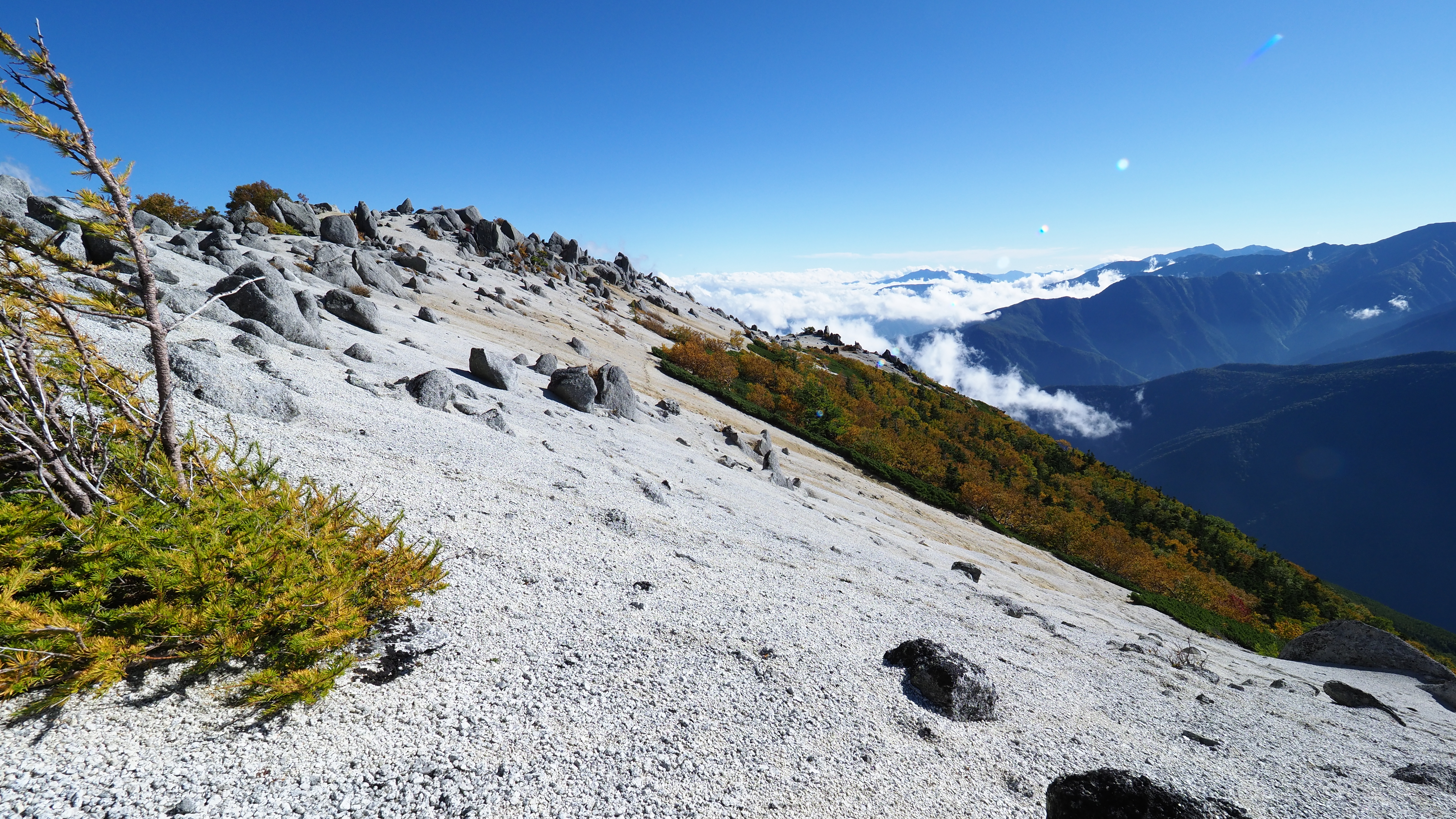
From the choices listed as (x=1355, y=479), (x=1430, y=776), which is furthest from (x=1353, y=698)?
(x=1355, y=479)

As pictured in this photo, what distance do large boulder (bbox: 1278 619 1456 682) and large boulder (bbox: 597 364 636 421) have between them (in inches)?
933

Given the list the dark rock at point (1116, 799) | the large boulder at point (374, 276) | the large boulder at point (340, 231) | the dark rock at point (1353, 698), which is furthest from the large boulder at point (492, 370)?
the large boulder at point (340, 231)

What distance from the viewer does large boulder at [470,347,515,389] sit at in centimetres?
1802

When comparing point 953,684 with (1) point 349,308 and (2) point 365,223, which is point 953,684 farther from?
(2) point 365,223

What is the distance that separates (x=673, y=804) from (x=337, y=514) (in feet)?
13.7

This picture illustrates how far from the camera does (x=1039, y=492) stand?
130 ft

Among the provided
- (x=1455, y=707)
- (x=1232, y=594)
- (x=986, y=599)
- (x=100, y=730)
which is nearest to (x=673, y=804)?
(x=100, y=730)

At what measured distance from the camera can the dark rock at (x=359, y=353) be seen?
15.5 m

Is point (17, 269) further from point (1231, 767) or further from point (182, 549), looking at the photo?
point (1231, 767)

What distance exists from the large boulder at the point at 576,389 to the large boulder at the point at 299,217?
4061 cm

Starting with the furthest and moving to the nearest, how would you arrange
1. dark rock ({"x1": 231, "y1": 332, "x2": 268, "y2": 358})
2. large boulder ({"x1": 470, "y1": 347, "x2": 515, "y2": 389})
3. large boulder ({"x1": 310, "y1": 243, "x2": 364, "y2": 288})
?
1. large boulder ({"x1": 310, "y1": 243, "x2": 364, "y2": 288})
2. large boulder ({"x1": 470, "y1": 347, "x2": 515, "y2": 389})
3. dark rock ({"x1": 231, "y1": 332, "x2": 268, "y2": 358})

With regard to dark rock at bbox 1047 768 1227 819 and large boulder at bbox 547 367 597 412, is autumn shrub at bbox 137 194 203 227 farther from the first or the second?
dark rock at bbox 1047 768 1227 819

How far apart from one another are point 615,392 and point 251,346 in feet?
35.8

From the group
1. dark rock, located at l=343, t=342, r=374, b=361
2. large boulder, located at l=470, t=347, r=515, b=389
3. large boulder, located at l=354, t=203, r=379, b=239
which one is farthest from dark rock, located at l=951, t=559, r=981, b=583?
large boulder, located at l=354, t=203, r=379, b=239
